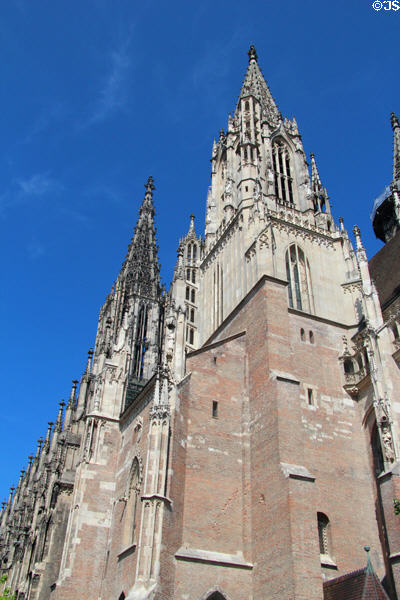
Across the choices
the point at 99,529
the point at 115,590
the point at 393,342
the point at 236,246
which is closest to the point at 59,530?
the point at 99,529

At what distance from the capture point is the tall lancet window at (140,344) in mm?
39188

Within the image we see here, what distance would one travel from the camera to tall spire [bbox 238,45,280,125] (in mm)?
35500

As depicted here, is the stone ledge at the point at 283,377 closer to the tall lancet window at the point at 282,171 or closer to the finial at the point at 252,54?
the tall lancet window at the point at 282,171

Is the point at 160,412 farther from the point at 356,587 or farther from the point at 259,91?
the point at 259,91

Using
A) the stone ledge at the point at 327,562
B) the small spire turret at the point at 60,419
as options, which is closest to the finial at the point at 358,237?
the stone ledge at the point at 327,562

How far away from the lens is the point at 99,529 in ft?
79.6

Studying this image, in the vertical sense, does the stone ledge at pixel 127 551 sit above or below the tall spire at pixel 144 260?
below

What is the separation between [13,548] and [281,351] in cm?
2884

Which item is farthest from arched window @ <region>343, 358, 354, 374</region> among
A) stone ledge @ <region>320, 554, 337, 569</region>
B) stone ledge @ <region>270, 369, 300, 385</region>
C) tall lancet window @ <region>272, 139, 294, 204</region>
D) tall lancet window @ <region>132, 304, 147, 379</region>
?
tall lancet window @ <region>132, 304, 147, 379</region>

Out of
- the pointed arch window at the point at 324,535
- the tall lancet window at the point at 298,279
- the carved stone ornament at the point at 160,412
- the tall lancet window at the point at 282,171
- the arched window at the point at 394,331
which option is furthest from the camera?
the tall lancet window at the point at 282,171

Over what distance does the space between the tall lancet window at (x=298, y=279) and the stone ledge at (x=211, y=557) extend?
33.8 feet

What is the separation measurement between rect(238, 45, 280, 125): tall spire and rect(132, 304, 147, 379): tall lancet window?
16.8m

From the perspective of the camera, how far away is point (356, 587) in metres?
16.0

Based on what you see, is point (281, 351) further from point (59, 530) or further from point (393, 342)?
point (59, 530)
